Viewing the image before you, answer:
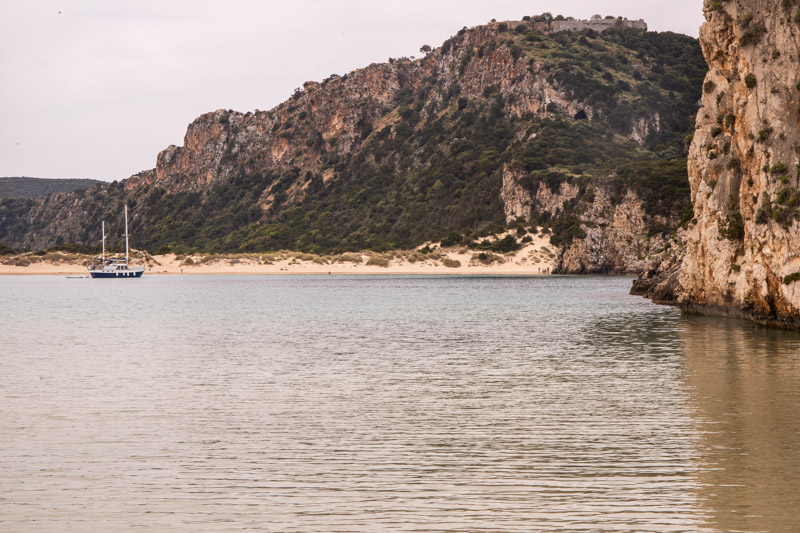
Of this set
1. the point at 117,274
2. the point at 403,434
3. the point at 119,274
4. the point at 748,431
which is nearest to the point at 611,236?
the point at 119,274

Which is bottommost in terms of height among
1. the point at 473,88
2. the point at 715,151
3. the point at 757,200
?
the point at 757,200

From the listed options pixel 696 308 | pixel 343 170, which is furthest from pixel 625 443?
pixel 343 170

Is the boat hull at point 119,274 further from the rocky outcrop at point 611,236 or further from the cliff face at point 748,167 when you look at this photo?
the cliff face at point 748,167

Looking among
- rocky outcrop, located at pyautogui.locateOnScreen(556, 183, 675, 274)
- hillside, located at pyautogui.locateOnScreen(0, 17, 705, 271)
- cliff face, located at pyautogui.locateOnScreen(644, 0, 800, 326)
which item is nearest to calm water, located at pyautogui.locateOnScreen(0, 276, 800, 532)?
cliff face, located at pyautogui.locateOnScreen(644, 0, 800, 326)

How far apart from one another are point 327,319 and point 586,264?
261 ft

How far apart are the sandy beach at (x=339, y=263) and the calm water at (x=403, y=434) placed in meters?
98.7

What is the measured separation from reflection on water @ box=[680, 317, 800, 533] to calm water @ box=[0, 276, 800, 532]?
6cm

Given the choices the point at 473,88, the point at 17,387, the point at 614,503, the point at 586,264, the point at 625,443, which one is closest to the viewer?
the point at 614,503

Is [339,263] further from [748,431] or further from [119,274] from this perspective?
[748,431]

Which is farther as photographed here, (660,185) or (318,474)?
(660,185)

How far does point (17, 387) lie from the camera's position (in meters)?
21.7

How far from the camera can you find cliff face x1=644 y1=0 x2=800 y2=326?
34750mm

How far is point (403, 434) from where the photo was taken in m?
15.3

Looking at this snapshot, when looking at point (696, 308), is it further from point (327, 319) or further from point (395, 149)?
point (395, 149)
